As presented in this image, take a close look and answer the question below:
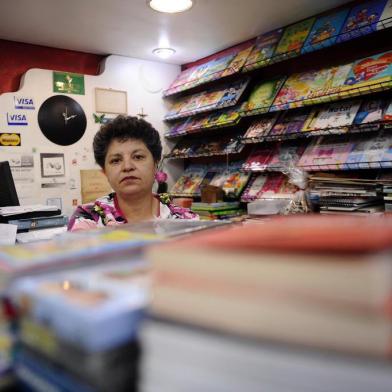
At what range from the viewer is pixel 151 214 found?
7.26ft

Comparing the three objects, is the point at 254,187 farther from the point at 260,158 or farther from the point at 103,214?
the point at 103,214

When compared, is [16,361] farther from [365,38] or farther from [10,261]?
[365,38]

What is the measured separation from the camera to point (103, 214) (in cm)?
211

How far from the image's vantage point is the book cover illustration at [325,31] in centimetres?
305

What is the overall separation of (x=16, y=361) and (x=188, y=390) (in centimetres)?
27

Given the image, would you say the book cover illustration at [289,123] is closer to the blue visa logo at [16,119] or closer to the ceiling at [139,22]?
the ceiling at [139,22]

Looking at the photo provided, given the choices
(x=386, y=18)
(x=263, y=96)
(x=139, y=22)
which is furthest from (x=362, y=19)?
(x=139, y=22)

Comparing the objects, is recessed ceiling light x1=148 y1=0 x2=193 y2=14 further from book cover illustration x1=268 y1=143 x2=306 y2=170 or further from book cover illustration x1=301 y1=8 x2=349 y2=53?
book cover illustration x1=268 y1=143 x2=306 y2=170

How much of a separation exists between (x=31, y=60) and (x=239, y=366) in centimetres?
448

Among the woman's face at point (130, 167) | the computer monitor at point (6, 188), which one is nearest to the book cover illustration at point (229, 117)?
the woman's face at point (130, 167)

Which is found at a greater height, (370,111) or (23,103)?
(23,103)

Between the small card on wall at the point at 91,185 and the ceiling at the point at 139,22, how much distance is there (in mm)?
1358

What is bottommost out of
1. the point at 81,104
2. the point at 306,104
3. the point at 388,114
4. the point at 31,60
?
the point at 388,114

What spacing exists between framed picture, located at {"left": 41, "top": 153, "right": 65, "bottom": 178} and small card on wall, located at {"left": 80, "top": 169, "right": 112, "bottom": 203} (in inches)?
9.0
